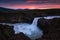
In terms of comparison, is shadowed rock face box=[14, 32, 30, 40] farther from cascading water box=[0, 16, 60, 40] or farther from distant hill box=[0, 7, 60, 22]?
distant hill box=[0, 7, 60, 22]

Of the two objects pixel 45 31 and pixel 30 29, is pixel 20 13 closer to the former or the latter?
pixel 30 29

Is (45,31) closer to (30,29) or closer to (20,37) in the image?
(30,29)

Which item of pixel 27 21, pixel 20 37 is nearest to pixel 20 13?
pixel 27 21

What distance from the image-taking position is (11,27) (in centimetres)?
167

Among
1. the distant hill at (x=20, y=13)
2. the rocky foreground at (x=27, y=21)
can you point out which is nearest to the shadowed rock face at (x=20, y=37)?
the rocky foreground at (x=27, y=21)

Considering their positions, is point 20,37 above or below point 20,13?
below

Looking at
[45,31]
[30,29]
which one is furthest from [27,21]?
[45,31]

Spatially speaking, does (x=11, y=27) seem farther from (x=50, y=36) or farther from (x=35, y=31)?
(x=50, y=36)

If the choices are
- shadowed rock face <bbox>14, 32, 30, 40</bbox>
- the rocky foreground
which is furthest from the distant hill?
shadowed rock face <bbox>14, 32, 30, 40</bbox>

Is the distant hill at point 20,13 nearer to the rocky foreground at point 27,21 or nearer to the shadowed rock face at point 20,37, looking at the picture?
the rocky foreground at point 27,21

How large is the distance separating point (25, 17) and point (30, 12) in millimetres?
70

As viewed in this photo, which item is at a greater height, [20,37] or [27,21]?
[27,21]

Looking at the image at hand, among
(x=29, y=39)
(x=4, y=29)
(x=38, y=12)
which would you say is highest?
(x=38, y=12)

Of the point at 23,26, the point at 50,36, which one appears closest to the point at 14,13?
the point at 23,26
